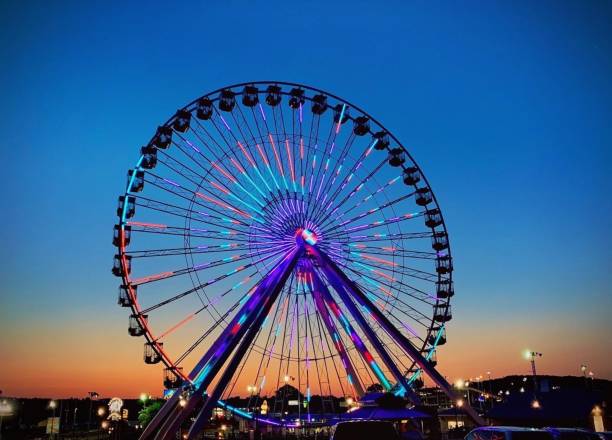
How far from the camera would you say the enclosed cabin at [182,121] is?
2764 centimetres

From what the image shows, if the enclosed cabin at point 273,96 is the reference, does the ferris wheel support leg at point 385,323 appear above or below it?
below

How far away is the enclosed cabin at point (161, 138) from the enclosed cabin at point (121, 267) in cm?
574

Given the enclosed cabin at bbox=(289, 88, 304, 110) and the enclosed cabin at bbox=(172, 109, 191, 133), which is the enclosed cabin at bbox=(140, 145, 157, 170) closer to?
the enclosed cabin at bbox=(172, 109, 191, 133)

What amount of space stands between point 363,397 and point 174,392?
383 inches

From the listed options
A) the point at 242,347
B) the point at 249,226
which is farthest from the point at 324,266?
the point at 242,347

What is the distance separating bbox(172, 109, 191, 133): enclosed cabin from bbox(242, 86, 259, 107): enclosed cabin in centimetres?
292

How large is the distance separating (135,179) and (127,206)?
134 cm

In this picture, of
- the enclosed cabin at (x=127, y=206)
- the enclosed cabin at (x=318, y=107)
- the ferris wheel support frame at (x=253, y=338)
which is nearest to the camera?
the ferris wheel support frame at (x=253, y=338)

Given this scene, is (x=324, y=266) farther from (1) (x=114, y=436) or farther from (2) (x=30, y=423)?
(2) (x=30, y=423)

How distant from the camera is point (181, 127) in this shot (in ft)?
90.7

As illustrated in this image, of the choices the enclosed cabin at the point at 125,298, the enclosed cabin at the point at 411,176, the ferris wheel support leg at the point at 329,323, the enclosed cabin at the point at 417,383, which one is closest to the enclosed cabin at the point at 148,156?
the enclosed cabin at the point at 125,298

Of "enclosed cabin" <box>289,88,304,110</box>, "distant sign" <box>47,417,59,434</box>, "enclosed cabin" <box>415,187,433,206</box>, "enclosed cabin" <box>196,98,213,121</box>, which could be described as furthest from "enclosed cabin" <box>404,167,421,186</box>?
"distant sign" <box>47,417,59,434</box>

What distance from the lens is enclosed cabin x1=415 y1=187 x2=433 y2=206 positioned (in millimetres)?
31448

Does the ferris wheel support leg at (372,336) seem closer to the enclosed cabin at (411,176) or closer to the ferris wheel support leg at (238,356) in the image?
the ferris wheel support leg at (238,356)
